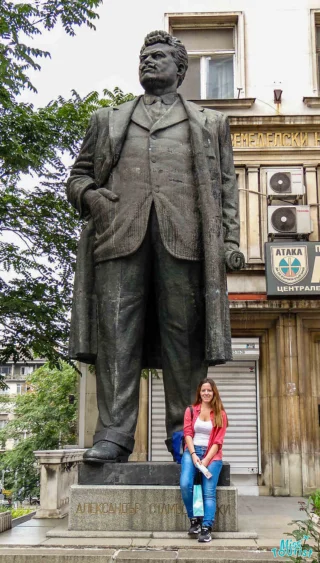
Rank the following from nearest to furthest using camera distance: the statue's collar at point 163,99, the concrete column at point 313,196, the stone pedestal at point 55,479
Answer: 1. the statue's collar at point 163,99
2. the stone pedestal at point 55,479
3. the concrete column at point 313,196

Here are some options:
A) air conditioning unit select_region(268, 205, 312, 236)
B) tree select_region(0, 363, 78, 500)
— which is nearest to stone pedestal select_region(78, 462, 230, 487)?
air conditioning unit select_region(268, 205, 312, 236)

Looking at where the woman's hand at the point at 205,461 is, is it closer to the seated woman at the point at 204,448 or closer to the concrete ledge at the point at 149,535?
the seated woman at the point at 204,448

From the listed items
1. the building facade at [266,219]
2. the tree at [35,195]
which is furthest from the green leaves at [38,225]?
the building facade at [266,219]

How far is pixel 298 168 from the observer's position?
696 inches

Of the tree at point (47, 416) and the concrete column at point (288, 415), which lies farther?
the tree at point (47, 416)

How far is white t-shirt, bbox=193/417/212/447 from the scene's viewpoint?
185 inches

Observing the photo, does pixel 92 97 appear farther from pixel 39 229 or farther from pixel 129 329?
pixel 129 329

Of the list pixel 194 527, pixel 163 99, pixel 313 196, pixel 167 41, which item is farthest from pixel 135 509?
pixel 313 196

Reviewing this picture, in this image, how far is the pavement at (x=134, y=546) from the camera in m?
3.68

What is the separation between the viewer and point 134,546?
12.8ft

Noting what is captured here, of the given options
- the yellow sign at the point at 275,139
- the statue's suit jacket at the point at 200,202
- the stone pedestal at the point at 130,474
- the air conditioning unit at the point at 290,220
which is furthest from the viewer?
the yellow sign at the point at 275,139

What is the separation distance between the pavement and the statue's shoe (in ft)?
1.57

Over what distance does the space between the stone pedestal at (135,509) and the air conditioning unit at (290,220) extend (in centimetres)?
1326

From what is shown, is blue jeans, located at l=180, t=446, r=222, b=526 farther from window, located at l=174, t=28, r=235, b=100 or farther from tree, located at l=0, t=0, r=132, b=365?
window, located at l=174, t=28, r=235, b=100
